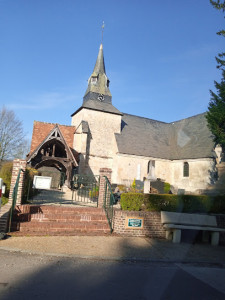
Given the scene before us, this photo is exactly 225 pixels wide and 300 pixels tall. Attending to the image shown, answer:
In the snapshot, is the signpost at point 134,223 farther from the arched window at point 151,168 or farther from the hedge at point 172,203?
the arched window at point 151,168

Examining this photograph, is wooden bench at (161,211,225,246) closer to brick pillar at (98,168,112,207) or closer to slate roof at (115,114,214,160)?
brick pillar at (98,168,112,207)

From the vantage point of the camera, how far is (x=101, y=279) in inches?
177

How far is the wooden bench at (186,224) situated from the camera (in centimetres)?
823

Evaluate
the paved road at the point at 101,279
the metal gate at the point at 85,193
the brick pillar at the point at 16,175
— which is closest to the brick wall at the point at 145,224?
the paved road at the point at 101,279

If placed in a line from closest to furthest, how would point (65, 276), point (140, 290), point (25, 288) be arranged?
point (25, 288) → point (140, 290) → point (65, 276)

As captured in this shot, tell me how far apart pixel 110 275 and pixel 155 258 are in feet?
6.03

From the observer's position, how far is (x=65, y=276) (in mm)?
4480

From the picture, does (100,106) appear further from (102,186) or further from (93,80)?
(102,186)

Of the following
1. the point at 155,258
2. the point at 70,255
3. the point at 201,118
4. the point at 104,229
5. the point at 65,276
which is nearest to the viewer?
the point at 65,276

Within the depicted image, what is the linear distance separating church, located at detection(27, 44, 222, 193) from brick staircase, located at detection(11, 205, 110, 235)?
13856 millimetres

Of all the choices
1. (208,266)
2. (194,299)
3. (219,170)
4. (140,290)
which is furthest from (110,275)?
(219,170)

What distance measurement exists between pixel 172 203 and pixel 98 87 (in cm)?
2288

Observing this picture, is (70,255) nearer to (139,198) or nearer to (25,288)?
(25,288)

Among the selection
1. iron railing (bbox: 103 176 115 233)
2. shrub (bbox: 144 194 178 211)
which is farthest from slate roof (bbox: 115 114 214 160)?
iron railing (bbox: 103 176 115 233)
